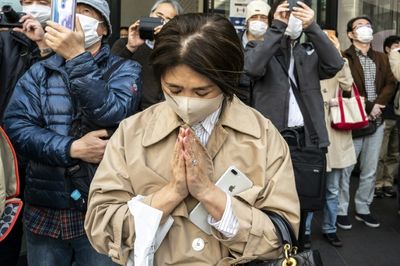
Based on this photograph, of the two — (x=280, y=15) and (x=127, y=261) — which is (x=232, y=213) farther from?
(x=280, y=15)

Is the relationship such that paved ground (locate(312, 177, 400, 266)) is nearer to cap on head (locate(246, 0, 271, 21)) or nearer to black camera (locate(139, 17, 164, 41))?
cap on head (locate(246, 0, 271, 21))

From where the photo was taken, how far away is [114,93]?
199cm

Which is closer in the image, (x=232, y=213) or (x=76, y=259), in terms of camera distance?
(x=232, y=213)

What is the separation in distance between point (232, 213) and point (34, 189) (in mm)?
1005

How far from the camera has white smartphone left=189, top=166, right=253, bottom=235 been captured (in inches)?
56.4

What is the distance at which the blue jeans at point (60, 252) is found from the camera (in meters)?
2.06

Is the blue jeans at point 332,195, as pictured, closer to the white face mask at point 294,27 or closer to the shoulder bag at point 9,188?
the white face mask at point 294,27

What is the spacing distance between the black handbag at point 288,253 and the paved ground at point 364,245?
2.69 metres

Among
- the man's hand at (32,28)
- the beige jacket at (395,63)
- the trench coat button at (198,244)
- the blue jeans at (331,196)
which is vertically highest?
the man's hand at (32,28)

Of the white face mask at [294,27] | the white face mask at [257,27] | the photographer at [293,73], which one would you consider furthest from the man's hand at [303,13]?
the white face mask at [257,27]

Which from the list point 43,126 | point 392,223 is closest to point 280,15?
point 43,126

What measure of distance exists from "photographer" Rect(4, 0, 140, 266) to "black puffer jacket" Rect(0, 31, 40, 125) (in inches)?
14.2

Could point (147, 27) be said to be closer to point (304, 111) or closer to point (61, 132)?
point (61, 132)

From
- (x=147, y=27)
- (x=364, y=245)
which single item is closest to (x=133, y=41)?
(x=147, y=27)
